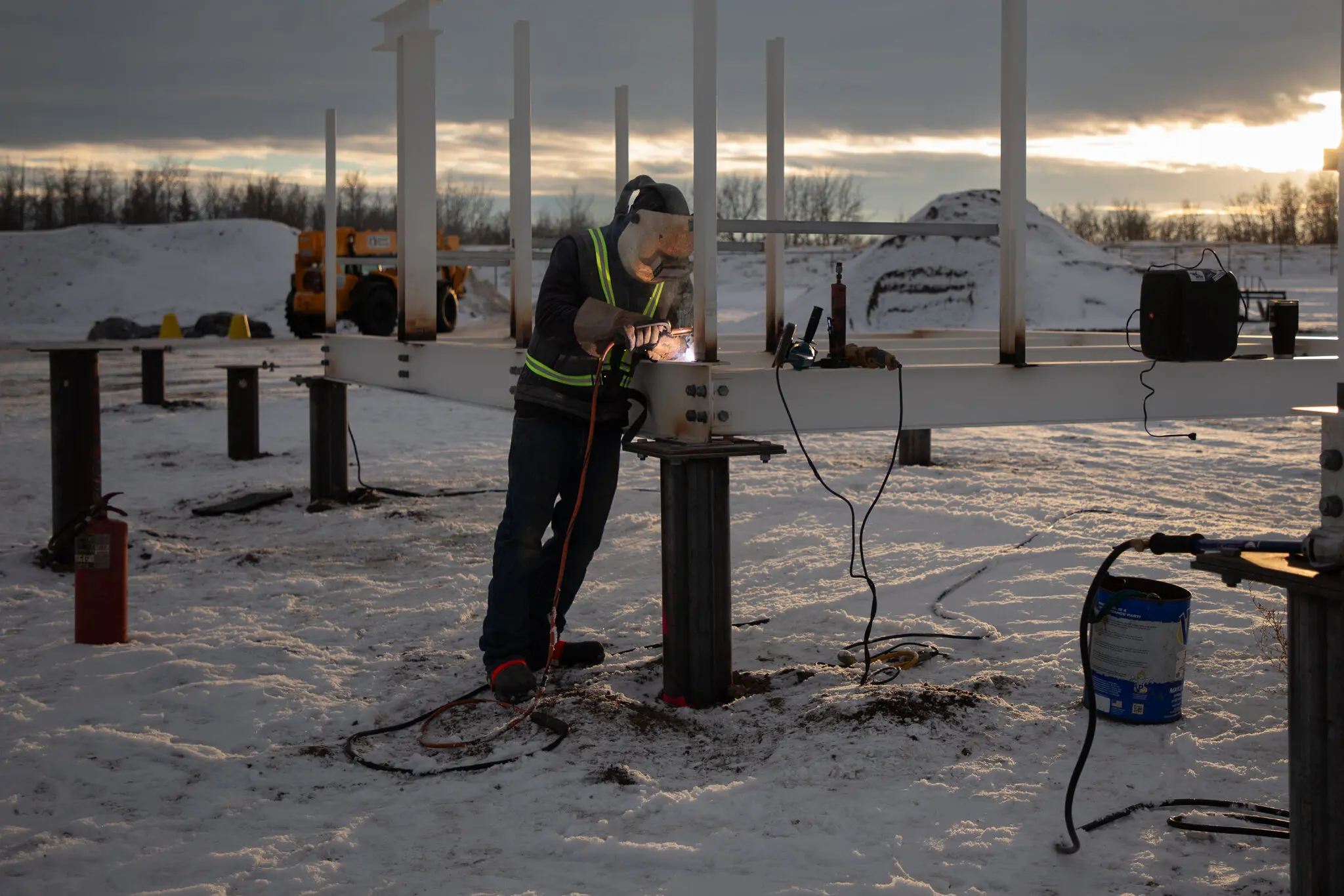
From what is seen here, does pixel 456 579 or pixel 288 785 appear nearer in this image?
pixel 288 785

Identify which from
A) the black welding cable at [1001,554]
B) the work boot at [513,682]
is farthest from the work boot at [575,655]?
the black welding cable at [1001,554]

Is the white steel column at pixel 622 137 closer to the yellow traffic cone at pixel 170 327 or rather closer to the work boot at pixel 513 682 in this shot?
the work boot at pixel 513 682

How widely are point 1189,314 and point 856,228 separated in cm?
134

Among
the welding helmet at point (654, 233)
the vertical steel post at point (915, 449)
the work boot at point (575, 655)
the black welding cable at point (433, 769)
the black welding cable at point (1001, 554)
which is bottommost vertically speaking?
the black welding cable at point (433, 769)

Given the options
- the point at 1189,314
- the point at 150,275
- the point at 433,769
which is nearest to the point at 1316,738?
the point at 1189,314

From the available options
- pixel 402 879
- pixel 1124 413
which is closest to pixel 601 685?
pixel 402 879

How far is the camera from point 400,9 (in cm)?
701

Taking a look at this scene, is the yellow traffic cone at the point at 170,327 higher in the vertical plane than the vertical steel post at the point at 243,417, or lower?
higher

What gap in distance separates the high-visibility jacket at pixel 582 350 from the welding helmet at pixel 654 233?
54mm

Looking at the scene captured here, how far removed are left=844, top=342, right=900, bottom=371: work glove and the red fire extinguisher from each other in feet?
11.4

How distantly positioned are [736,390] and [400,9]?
146 inches

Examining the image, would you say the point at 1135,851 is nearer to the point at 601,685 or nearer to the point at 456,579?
the point at 601,685

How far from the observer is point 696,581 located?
481 cm

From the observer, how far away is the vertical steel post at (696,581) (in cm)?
474
